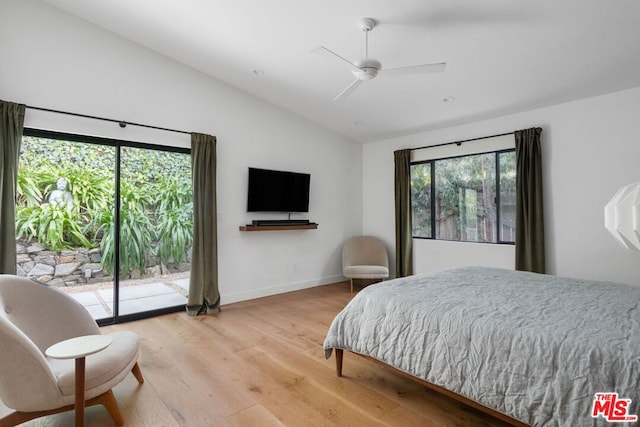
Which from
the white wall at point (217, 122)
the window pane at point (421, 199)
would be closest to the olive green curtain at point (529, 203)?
the window pane at point (421, 199)

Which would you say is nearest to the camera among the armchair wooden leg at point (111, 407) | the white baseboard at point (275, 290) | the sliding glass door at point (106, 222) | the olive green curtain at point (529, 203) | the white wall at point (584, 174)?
the armchair wooden leg at point (111, 407)

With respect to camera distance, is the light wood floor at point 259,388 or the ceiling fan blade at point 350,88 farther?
the ceiling fan blade at point 350,88

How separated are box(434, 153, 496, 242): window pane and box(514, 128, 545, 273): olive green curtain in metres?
0.43

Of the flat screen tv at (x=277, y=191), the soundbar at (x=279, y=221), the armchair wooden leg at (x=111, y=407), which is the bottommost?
the armchair wooden leg at (x=111, y=407)

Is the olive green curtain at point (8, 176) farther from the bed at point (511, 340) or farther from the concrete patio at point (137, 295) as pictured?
the bed at point (511, 340)

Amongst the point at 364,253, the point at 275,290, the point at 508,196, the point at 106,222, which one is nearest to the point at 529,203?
the point at 508,196

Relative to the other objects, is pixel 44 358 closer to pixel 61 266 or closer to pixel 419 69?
pixel 61 266

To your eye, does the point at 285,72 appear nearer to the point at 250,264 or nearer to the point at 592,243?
→ the point at 250,264

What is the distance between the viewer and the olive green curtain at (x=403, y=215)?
552cm

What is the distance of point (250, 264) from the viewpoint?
484 cm

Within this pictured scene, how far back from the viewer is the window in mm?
4562

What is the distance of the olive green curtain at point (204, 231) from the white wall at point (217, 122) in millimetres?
235

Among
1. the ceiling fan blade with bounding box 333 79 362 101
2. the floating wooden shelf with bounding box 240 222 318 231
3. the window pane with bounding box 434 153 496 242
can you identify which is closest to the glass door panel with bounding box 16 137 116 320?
the floating wooden shelf with bounding box 240 222 318 231

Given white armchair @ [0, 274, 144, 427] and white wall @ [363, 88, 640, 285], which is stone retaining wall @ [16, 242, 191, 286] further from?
white wall @ [363, 88, 640, 285]
